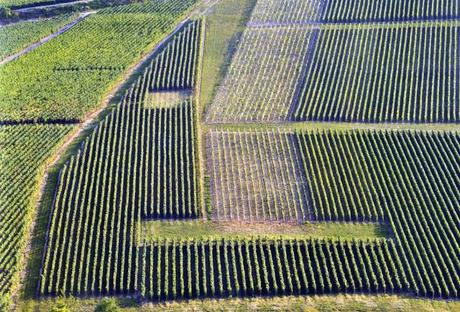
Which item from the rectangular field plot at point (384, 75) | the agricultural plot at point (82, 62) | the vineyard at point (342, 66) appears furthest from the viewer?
the agricultural plot at point (82, 62)

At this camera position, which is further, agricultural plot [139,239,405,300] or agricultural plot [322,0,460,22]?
agricultural plot [322,0,460,22]

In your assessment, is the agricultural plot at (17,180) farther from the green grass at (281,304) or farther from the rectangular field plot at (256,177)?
the rectangular field plot at (256,177)

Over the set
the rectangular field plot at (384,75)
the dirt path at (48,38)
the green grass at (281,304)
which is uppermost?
the dirt path at (48,38)

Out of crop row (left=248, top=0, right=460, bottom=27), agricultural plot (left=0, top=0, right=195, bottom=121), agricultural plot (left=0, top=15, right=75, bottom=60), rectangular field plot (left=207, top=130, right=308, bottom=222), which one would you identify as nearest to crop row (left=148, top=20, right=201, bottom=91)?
agricultural plot (left=0, top=0, right=195, bottom=121)

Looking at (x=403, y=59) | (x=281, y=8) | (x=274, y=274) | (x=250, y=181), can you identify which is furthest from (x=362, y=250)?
(x=281, y=8)

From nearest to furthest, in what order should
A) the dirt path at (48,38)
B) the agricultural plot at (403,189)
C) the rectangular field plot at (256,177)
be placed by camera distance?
the agricultural plot at (403,189) < the rectangular field plot at (256,177) < the dirt path at (48,38)

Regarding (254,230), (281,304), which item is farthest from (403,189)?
(281,304)

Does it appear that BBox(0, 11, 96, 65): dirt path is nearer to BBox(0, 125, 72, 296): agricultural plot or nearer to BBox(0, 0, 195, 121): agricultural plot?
BBox(0, 0, 195, 121): agricultural plot

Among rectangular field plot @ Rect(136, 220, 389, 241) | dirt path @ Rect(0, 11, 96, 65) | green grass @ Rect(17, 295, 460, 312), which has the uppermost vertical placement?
dirt path @ Rect(0, 11, 96, 65)

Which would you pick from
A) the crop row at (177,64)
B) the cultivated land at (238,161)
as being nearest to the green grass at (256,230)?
the cultivated land at (238,161)
